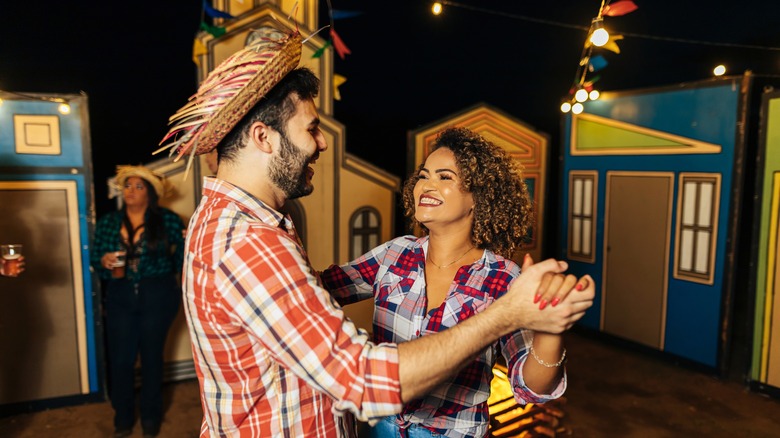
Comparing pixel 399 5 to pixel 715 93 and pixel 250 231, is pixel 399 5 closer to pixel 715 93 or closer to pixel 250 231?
pixel 715 93

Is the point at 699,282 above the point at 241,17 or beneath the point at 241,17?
beneath

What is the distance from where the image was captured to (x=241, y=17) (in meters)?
4.04

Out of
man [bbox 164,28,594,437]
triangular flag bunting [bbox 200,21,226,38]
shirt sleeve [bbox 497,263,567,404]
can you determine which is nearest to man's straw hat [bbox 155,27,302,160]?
man [bbox 164,28,594,437]

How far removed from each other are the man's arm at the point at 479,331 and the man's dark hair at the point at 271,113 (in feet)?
2.08

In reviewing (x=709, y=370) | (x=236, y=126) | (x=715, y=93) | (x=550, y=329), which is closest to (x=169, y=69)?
(x=236, y=126)

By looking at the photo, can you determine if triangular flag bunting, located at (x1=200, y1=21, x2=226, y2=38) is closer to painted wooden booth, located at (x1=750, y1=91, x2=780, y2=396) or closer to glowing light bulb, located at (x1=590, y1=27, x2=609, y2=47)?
glowing light bulb, located at (x1=590, y1=27, x2=609, y2=47)

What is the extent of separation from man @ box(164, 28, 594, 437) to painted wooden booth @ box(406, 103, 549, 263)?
11.6 feet

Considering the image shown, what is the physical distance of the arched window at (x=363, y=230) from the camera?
15.3 ft

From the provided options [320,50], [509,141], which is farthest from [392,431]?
[509,141]

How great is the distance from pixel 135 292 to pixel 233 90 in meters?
2.72

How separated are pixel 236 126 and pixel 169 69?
3.24 meters

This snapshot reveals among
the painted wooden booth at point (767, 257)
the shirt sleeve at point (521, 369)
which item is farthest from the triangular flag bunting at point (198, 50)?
the painted wooden booth at point (767, 257)

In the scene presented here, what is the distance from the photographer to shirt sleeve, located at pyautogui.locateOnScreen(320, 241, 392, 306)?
5.91ft

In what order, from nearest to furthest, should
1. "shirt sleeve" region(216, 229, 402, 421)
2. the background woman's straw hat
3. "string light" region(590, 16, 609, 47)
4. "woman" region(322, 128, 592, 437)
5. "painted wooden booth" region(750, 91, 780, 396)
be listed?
1. "shirt sleeve" region(216, 229, 402, 421)
2. "woman" region(322, 128, 592, 437)
3. "string light" region(590, 16, 609, 47)
4. the background woman's straw hat
5. "painted wooden booth" region(750, 91, 780, 396)
